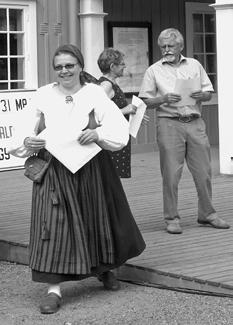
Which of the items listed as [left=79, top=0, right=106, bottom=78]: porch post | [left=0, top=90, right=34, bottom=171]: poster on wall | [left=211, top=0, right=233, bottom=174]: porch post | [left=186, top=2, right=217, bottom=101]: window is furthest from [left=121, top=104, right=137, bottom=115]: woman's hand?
[left=186, top=2, right=217, bottom=101]: window

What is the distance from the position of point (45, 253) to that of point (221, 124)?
6.11 m

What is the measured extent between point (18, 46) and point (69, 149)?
24.9 ft

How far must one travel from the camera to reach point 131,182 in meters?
11.5

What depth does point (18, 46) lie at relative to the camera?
1341 cm

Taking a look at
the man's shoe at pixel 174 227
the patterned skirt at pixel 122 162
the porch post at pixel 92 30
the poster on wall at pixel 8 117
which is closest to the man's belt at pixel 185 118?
the patterned skirt at pixel 122 162

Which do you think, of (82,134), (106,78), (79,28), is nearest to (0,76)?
(79,28)

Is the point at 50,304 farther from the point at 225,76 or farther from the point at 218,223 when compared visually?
the point at 225,76

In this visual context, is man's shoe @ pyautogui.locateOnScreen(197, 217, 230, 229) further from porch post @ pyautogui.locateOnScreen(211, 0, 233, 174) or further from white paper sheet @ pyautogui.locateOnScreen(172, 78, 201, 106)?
porch post @ pyautogui.locateOnScreen(211, 0, 233, 174)

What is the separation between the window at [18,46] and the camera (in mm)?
13180

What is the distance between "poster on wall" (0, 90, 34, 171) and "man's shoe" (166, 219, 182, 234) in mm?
1429

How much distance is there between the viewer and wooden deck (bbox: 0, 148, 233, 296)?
650 centimetres

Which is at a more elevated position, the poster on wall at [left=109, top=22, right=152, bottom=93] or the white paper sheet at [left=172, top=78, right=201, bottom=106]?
the poster on wall at [left=109, top=22, right=152, bottom=93]

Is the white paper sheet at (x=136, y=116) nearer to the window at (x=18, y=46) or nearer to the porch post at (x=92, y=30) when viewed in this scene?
the porch post at (x=92, y=30)

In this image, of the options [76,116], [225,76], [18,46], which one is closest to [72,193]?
[76,116]
